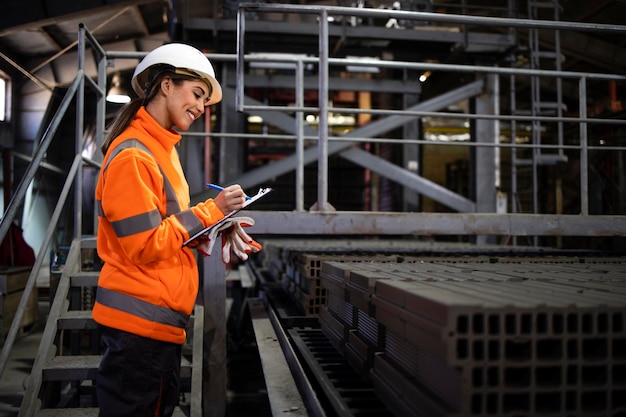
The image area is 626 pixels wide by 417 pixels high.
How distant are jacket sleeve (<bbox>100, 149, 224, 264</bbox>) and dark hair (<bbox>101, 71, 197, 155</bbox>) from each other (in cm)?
25

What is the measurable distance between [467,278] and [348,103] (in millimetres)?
11021

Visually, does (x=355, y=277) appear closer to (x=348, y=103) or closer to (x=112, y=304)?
(x=112, y=304)

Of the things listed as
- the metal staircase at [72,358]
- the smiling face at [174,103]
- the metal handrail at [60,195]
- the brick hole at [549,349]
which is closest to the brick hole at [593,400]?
the brick hole at [549,349]

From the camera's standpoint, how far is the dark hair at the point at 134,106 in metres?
2.21

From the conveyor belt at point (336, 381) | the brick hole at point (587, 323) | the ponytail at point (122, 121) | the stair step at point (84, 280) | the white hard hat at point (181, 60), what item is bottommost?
the conveyor belt at point (336, 381)

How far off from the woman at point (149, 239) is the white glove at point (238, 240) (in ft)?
0.61

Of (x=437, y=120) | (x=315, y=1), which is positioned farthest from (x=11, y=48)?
(x=437, y=120)

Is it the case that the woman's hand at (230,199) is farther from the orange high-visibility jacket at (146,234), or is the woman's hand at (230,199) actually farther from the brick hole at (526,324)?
the brick hole at (526,324)

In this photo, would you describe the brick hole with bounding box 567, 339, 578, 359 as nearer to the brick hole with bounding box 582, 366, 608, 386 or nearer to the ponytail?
the brick hole with bounding box 582, 366, 608, 386

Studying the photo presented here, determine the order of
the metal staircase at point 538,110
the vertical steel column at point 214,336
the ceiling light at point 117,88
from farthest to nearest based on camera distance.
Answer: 1. the ceiling light at point 117,88
2. the metal staircase at point 538,110
3. the vertical steel column at point 214,336

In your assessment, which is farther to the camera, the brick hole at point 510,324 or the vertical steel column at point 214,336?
the vertical steel column at point 214,336

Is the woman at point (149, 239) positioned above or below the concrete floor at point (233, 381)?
above

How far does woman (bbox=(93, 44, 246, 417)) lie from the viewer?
1960 millimetres

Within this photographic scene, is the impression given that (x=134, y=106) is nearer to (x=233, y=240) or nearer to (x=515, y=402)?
(x=233, y=240)
